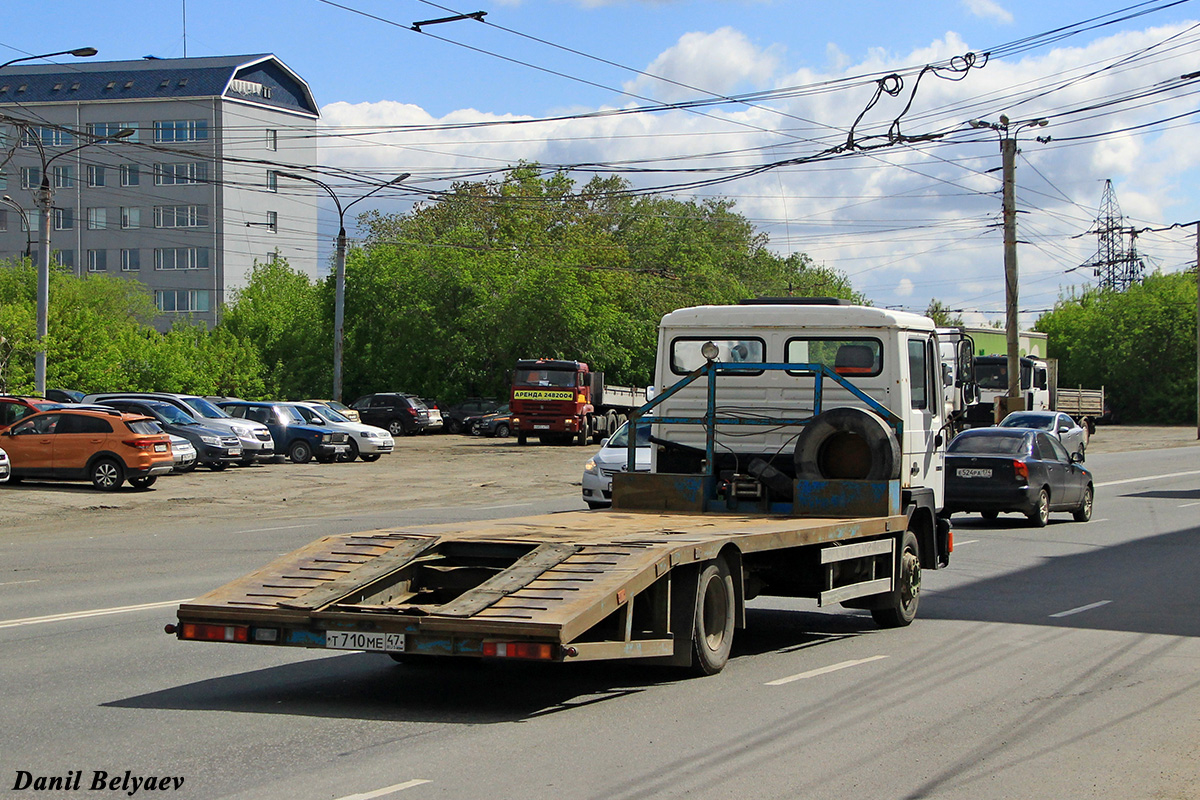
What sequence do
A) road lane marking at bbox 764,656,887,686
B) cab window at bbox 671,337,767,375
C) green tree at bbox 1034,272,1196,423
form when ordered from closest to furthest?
road lane marking at bbox 764,656,887,686 < cab window at bbox 671,337,767,375 < green tree at bbox 1034,272,1196,423

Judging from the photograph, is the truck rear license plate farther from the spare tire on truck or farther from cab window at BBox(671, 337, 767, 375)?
the spare tire on truck

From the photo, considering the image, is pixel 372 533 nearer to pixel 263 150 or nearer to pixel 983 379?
pixel 983 379

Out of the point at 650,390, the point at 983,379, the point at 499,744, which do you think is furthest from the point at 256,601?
the point at 983,379

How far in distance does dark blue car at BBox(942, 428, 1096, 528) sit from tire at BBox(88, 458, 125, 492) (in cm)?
1606

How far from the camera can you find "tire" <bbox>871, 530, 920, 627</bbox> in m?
10.2

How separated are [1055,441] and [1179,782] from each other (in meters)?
15.8

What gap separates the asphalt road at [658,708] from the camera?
578 centimetres

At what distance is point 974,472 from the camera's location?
19.9 metres

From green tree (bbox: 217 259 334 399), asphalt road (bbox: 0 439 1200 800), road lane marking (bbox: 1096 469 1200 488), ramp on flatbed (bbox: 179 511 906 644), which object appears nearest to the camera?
asphalt road (bbox: 0 439 1200 800)

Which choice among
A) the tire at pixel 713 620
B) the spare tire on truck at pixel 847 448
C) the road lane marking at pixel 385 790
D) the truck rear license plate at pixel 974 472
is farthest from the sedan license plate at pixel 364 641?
the truck rear license plate at pixel 974 472

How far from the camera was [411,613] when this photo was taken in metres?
6.80

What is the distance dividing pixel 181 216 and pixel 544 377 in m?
55.1

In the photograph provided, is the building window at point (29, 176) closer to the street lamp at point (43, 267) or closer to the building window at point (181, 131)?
the building window at point (181, 131)

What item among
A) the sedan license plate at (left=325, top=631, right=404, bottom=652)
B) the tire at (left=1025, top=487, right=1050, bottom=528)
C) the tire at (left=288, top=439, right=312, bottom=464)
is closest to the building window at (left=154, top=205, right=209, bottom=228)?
the tire at (left=288, top=439, right=312, bottom=464)
